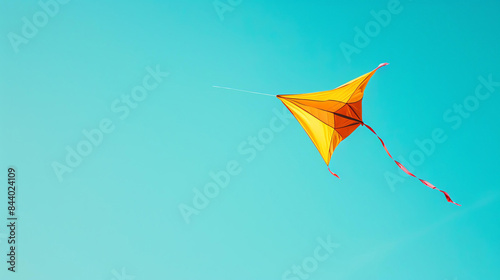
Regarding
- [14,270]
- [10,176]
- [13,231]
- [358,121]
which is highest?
[10,176]

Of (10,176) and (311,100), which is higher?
(10,176)

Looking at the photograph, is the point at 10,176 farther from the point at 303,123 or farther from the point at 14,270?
the point at 303,123

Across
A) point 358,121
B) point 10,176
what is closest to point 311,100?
point 358,121

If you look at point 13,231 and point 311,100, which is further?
point 13,231
